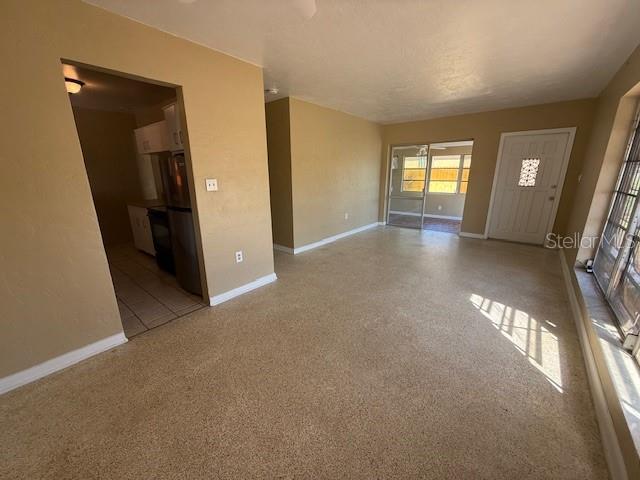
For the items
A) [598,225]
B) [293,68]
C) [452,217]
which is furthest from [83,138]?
[452,217]

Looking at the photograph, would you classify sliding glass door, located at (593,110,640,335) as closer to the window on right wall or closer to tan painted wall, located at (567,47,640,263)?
tan painted wall, located at (567,47,640,263)

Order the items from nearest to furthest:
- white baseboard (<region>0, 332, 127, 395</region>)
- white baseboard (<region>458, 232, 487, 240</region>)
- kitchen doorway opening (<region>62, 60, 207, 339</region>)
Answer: white baseboard (<region>0, 332, 127, 395</region>), kitchen doorway opening (<region>62, 60, 207, 339</region>), white baseboard (<region>458, 232, 487, 240</region>)

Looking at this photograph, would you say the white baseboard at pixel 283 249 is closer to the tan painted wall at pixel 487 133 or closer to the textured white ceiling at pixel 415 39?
the textured white ceiling at pixel 415 39

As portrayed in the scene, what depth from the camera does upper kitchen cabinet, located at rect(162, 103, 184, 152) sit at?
7.57 ft

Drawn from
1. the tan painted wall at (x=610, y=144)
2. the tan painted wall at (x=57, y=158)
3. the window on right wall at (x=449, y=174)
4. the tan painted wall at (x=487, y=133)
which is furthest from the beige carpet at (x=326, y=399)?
the window on right wall at (x=449, y=174)

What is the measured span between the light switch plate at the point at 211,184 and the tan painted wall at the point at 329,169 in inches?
65.6

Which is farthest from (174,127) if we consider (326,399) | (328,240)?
(328,240)

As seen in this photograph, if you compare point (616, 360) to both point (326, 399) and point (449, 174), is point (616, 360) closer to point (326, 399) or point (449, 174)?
point (326, 399)

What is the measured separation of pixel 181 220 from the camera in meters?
2.64

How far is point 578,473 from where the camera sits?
1.15 m

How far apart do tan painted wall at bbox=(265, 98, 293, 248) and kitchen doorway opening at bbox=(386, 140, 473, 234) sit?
308 cm

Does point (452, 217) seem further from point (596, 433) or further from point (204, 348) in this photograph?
point (204, 348)

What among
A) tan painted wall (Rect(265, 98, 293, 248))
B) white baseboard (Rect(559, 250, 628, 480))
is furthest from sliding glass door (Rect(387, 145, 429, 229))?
white baseboard (Rect(559, 250, 628, 480))

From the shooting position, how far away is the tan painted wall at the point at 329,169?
398cm
